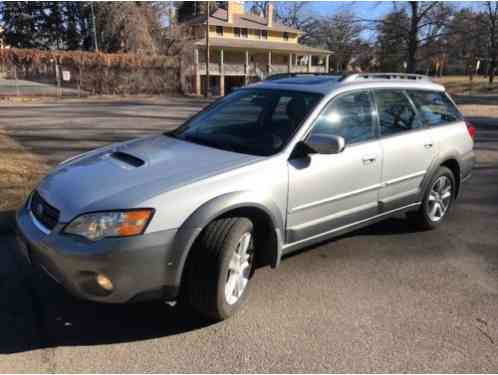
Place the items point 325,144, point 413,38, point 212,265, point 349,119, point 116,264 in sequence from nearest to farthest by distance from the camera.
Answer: point 116,264, point 212,265, point 325,144, point 349,119, point 413,38

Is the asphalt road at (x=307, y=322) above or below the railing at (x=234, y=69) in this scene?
below

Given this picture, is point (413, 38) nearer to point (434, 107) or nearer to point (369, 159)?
point (434, 107)

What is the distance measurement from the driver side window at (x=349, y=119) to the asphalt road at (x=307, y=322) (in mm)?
1176

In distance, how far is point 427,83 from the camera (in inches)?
190

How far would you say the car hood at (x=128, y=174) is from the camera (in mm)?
2674

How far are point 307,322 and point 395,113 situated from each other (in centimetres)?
230

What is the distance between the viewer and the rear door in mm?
4062

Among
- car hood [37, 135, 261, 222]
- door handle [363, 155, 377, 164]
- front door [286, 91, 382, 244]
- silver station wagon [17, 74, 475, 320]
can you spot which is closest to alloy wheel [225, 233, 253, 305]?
silver station wagon [17, 74, 475, 320]

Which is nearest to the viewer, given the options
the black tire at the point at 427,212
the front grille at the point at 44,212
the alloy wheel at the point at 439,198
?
the front grille at the point at 44,212

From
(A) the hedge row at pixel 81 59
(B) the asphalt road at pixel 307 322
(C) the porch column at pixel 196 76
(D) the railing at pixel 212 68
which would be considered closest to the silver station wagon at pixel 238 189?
(B) the asphalt road at pixel 307 322

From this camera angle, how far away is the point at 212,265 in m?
2.79

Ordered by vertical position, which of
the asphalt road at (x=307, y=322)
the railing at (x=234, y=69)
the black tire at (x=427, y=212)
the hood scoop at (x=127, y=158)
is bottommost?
the asphalt road at (x=307, y=322)

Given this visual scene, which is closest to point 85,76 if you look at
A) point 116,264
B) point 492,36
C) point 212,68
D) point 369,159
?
point 212,68

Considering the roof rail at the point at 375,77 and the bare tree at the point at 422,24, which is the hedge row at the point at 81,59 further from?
the roof rail at the point at 375,77
